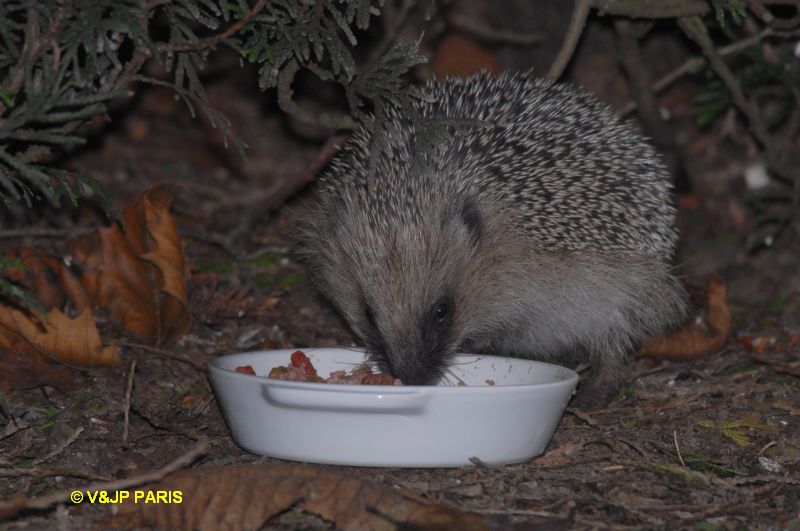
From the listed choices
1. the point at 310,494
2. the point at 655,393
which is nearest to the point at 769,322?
the point at 655,393

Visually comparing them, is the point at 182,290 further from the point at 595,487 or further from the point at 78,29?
the point at 595,487

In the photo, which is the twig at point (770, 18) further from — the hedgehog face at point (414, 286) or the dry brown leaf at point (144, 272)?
the dry brown leaf at point (144, 272)

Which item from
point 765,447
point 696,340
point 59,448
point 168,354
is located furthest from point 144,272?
point 765,447

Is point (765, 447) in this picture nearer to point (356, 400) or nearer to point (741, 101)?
point (356, 400)

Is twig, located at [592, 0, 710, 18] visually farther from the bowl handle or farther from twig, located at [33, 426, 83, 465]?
twig, located at [33, 426, 83, 465]

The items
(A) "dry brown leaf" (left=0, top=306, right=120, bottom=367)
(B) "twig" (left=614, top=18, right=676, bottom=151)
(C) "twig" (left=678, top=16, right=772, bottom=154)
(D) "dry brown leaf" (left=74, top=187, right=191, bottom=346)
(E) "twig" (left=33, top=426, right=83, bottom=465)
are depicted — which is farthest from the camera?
Result: (B) "twig" (left=614, top=18, right=676, bottom=151)

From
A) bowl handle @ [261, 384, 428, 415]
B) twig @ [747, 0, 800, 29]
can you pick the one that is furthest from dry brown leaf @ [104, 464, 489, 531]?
twig @ [747, 0, 800, 29]
